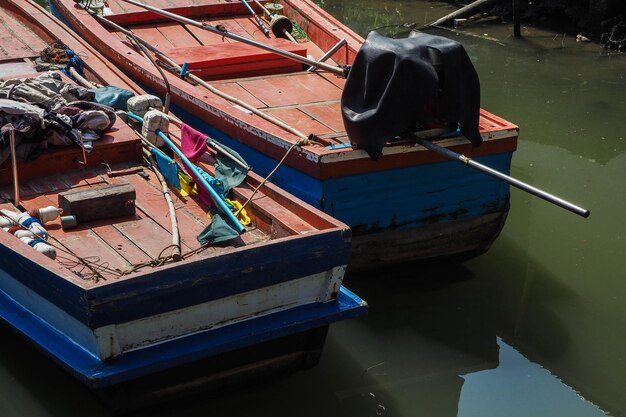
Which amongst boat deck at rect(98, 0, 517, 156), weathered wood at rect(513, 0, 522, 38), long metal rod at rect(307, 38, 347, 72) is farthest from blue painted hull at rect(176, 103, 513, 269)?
weathered wood at rect(513, 0, 522, 38)

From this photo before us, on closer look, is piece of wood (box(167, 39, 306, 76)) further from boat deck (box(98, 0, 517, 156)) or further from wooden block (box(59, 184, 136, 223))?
wooden block (box(59, 184, 136, 223))

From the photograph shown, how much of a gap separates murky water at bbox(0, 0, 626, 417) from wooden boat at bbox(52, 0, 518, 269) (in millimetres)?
336

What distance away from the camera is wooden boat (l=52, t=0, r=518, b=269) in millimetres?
5559

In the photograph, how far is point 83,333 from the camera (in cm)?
423

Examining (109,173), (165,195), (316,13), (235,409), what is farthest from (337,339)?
(316,13)

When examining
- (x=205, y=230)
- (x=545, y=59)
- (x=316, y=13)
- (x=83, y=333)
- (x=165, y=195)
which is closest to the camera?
(x=83, y=333)

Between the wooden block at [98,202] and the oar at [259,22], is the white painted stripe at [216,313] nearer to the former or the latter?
the wooden block at [98,202]

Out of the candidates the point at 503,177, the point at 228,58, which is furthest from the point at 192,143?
the point at 503,177

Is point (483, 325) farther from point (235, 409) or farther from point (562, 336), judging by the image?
point (235, 409)

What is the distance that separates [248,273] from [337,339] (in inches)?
55.6

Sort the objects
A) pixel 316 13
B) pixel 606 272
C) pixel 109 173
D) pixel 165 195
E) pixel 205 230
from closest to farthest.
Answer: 1. pixel 205 230
2. pixel 165 195
3. pixel 109 173
4. pixel 606 272
5. pixel 316 13

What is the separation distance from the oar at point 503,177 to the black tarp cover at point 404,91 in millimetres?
207

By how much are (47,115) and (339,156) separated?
1.74 metres

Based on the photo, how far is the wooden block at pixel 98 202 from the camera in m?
5.02
